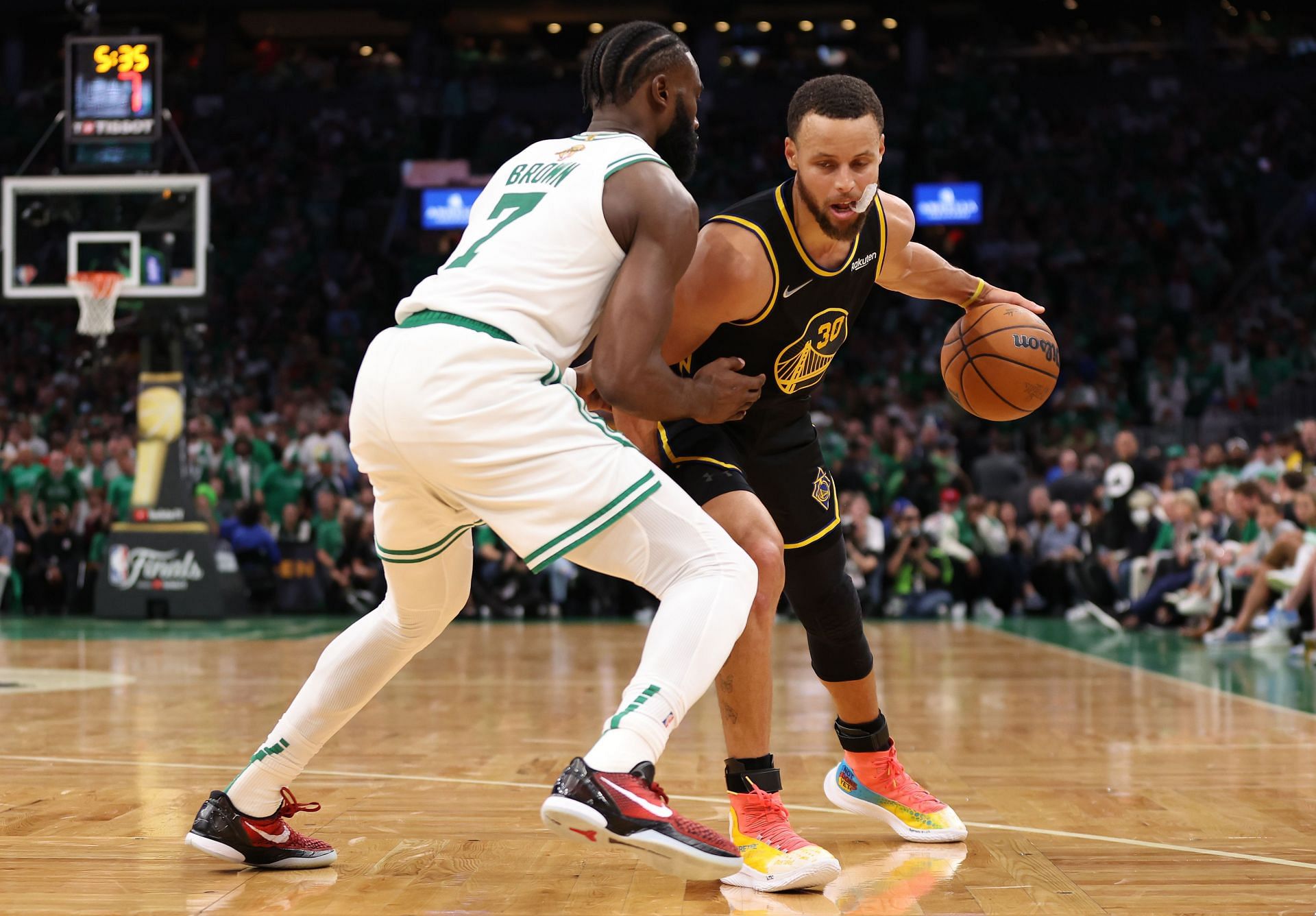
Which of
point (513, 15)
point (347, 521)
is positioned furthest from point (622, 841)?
point (513, 15)

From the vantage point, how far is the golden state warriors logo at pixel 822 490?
3.93m

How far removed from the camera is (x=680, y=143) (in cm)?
326

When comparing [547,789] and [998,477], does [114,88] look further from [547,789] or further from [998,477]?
[547,789]

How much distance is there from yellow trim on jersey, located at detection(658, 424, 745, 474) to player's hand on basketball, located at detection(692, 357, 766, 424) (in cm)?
33

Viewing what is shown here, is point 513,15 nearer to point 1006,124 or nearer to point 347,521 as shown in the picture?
point 1006,124

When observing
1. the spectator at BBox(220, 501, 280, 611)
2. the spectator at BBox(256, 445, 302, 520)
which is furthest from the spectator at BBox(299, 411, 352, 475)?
the spectator at BBox(220, 501, 280, 611)

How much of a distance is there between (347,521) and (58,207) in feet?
13.6

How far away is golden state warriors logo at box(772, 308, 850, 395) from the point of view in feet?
12.4

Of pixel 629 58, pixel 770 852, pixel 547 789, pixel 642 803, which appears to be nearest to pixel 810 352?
pixel 629 58

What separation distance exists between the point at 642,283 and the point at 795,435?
1166 mm

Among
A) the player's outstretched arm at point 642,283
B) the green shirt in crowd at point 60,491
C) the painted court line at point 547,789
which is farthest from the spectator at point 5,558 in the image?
the player's outstretched arm at point 642,283

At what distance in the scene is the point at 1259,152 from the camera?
22.0 meters

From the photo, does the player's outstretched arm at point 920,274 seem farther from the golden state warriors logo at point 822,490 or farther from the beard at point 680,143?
the beard at point 680,143

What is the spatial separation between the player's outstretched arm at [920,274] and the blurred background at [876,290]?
7061 mm
